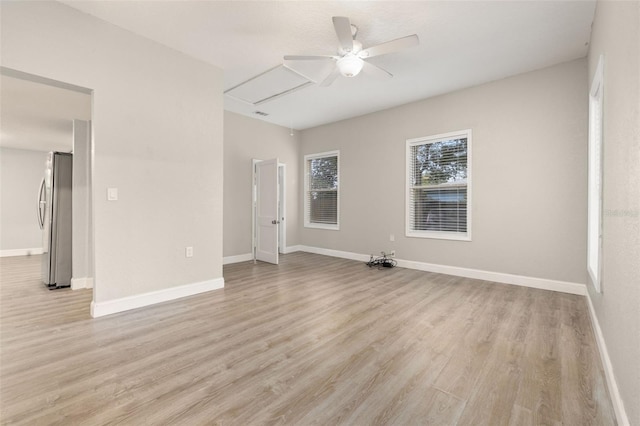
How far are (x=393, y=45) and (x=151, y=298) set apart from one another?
381cm

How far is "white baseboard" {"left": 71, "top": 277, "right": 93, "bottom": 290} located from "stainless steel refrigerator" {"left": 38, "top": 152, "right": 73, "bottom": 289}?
0.22 meters

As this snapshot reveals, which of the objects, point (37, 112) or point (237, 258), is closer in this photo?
point (37, 112)

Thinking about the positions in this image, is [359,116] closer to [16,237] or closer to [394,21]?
[394,21]

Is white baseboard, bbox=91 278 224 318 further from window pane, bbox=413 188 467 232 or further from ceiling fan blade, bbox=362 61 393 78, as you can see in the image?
window pane, bbox=413 188 467 232

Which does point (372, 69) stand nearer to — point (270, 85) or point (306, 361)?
point (270, 85)

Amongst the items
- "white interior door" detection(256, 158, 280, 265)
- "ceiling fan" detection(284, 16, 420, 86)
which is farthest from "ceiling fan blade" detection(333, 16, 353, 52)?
"white interior door" detection(256, 158, 280, 265)

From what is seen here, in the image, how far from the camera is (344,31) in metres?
2.54

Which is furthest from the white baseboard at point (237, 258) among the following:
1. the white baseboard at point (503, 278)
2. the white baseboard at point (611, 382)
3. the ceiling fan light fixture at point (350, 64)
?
the white baseboard at point (611, 382)

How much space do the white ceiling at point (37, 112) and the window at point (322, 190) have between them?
446 cm

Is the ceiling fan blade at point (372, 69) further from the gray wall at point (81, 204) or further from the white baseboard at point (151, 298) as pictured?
the gray wall at point (81, 204)

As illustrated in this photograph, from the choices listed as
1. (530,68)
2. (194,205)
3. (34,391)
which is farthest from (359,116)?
(34,391)

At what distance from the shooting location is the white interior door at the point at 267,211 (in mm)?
5742

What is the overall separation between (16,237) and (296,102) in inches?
324

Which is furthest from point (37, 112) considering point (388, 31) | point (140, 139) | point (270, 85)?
point (388, 31)
